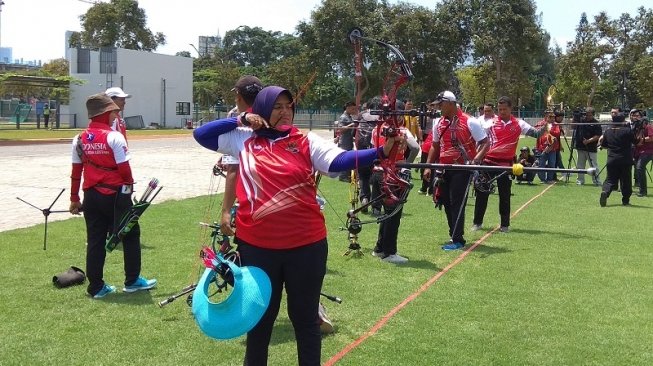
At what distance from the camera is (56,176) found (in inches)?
641

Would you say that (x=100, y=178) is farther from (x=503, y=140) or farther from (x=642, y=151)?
(x=642, y=151)

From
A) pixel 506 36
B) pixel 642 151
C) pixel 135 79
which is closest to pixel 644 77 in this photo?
pixel 506 36

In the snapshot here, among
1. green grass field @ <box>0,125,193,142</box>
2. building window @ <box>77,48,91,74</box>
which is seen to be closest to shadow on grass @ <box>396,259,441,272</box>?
green grass field @ <box>0,125,193,142</box>

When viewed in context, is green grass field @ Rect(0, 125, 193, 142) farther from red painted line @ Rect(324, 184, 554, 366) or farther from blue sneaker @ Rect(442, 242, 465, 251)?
red painted line @ Rect(324, 184, 554, 366)

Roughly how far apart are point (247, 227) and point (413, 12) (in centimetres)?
4295

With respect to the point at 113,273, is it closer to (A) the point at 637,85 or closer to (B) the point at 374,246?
(B) the point at 374,246

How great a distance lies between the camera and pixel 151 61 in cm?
5397

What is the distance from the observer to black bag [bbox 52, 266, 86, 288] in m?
6.34

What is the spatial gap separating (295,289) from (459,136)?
5.19m

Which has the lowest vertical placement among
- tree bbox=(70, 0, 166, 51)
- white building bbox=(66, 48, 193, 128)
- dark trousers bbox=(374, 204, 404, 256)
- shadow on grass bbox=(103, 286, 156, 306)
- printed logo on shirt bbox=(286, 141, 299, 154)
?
shadow on grass bbox=(103, 286, 156, 306)

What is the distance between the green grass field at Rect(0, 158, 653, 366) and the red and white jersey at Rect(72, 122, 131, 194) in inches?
42.4

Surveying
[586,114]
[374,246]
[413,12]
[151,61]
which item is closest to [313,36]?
[413,12]

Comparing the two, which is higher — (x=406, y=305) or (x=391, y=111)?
(x=391, y=111)

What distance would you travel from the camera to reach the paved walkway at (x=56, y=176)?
1120 cm
